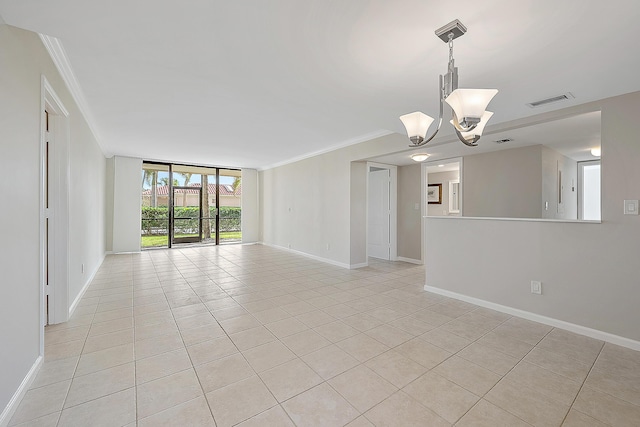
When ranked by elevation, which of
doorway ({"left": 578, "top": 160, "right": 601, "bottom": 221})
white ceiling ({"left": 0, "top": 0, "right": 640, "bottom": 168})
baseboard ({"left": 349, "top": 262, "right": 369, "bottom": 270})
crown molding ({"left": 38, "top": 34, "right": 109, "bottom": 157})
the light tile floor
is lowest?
the light tile floor

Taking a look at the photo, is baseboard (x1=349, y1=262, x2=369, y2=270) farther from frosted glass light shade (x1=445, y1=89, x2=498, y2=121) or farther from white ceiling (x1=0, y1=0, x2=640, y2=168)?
frosted glass light shade (x1=445, y1=89, x2=498, y2=121)

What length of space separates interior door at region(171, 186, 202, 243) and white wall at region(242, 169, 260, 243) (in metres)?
1.32

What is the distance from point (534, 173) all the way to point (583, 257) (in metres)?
2.25

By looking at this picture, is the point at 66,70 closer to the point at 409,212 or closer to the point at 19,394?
the point at 19,394

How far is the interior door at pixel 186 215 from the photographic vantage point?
785 centimetres

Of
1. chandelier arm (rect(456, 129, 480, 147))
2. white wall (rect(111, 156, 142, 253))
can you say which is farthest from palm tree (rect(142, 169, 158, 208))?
chandelier arm (rect(456, 129, 480, 147))

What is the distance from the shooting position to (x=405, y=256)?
6289mm

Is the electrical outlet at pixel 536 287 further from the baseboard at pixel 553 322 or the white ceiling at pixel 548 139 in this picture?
the white ceiling at pixel 548 139

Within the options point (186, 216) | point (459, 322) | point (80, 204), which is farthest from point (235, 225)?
point (459, 322)

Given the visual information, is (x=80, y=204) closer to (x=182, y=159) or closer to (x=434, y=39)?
(x=182, y=159)

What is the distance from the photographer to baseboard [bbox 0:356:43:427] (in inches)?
→ 56.9

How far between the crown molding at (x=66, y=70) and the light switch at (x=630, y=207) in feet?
16.3

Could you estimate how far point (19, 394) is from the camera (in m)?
1.61

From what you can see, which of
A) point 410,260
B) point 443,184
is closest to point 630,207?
point 410,260
